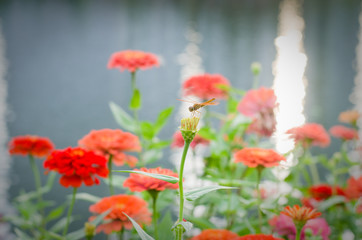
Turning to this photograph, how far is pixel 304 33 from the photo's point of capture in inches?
60.9

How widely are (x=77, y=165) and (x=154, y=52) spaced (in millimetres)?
1293

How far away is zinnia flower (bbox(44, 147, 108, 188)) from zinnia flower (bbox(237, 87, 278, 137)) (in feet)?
0.62

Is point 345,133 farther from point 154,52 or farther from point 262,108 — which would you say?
point 154,52

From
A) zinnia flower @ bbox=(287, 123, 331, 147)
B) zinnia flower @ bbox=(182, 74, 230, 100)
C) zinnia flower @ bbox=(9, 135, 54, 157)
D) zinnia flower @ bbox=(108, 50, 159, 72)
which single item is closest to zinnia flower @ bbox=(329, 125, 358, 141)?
zinnia flower @ bbox=(287, 123, 331, 147)

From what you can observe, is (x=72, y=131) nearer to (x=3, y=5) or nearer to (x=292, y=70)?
(x=3, y=5)

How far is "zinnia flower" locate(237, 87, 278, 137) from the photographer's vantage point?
384 mm

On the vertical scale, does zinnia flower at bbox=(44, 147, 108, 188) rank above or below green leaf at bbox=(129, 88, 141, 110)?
below

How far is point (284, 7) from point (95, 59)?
0.99 meters

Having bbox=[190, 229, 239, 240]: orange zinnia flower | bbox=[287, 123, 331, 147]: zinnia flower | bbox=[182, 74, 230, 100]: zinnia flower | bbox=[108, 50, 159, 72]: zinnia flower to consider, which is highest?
bbox=[108, 50, 159, 72]: zinnia flower

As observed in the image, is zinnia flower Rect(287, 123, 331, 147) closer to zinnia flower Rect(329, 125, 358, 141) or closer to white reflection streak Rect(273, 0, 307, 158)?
zinnia flower Rect(329, 125, 358, 141)

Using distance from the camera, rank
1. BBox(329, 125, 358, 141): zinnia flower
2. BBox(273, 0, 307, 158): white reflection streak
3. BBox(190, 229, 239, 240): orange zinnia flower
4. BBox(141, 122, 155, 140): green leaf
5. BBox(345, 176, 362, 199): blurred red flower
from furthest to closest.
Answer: BBox(273, 0, 307, 158): white reflection streak < BBox(329, 125, 358, 141): zinnia flower < BBox(141, 122, 155, 140): green leaf < BBox(345, 176, 362, 199): blurred red flower < BBox(190, 229, 239, 240): orange zinnia flower

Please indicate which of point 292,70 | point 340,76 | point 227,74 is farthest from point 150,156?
point 340,76

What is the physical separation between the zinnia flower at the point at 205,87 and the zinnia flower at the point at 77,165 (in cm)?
20

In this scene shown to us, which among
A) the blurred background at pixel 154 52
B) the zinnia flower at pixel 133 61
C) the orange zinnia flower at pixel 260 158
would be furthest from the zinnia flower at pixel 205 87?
the blurred background at pixel 154 52
